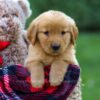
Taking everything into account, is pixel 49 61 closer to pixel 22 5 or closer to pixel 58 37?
pixel 58 37

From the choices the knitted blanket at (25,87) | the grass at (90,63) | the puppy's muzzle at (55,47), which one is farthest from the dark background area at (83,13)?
the puppy's muzzle at (55,47)

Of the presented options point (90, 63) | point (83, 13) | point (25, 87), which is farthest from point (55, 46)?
point (83, 13)

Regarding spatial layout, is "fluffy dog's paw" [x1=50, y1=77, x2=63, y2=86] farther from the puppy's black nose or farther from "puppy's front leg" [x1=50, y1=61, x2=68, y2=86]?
the puppy's black nose

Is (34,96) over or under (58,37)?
under

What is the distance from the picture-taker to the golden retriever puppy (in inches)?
150

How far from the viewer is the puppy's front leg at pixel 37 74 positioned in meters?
3.88

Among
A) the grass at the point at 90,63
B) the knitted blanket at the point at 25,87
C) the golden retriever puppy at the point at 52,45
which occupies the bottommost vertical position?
the grass at the point at 90,63

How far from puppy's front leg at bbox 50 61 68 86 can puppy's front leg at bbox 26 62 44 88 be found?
0.21 feet

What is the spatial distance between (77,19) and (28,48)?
14227 mm

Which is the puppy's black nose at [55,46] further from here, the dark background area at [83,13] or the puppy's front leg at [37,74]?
the dark background area at [83,13]

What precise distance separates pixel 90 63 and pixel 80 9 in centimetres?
475

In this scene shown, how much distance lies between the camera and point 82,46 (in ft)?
51.9

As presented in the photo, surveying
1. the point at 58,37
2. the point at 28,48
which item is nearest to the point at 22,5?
the point at 28,48

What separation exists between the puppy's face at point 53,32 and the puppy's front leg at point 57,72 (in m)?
0.08
